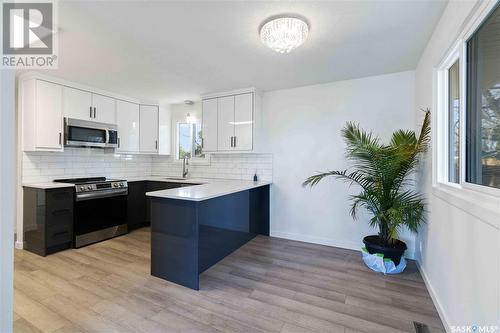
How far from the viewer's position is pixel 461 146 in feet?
5.52

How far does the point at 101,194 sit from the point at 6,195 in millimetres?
3098

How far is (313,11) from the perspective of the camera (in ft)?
5.99

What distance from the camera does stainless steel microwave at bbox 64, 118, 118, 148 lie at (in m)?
3.37

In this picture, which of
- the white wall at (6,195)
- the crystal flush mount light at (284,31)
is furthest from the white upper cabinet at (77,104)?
the white wall at (6,195)

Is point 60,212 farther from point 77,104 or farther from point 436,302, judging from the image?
point 436,302

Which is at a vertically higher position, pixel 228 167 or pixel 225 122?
pixel 225 122

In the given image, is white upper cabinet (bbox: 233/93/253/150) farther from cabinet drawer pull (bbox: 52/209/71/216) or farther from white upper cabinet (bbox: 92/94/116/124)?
cabinet drawer pull (bbox: 52/209/71/216)

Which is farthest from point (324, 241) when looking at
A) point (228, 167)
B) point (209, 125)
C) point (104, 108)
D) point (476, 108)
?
point (104, 108)

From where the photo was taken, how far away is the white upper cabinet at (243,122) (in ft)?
12.3

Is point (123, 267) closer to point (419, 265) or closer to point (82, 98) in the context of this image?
point (82, 98)

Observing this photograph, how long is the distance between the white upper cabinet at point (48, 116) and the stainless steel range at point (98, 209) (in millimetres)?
589

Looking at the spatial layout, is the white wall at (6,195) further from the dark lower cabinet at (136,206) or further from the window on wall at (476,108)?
the dark lower cabinet at (136,206)

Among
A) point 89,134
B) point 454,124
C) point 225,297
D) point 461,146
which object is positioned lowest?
point 225,297

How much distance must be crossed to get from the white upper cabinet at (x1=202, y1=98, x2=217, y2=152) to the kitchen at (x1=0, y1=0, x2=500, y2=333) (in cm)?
3
